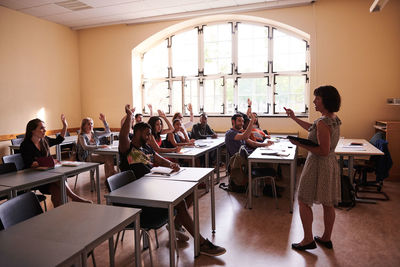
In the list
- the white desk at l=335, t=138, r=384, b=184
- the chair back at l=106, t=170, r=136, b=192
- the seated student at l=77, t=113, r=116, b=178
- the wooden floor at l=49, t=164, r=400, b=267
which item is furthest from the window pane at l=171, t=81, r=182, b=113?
the chair back at l=106, t=170, r=136, b=192

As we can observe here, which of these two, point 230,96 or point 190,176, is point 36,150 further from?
point 230,96

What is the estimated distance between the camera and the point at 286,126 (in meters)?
6.99

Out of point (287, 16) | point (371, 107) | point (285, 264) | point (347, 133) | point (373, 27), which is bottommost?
point (285, 264)

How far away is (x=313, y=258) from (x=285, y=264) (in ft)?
0.96

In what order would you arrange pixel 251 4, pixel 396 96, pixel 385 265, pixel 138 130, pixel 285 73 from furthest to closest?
pixel 285 73
pixel 251 4
pixel 396 96
pixel 138 130
pixel 385 265

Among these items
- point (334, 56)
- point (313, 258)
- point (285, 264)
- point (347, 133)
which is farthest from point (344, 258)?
point (334, 56)

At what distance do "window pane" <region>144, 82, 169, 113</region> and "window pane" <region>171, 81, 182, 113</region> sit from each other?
210mm

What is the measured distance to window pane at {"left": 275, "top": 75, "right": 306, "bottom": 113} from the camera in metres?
7.02

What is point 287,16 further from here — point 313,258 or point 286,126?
point 313,258

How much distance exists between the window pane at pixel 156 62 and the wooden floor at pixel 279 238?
4.99 meters

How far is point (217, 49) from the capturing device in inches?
302

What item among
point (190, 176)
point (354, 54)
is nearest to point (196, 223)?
point (190, 176)

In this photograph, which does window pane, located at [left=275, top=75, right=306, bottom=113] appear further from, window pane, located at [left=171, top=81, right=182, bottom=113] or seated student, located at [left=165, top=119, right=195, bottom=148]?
seated student, located at [left=165, top=119, right=195, bottom=148]

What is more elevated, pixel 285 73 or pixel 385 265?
pixel 285 73
